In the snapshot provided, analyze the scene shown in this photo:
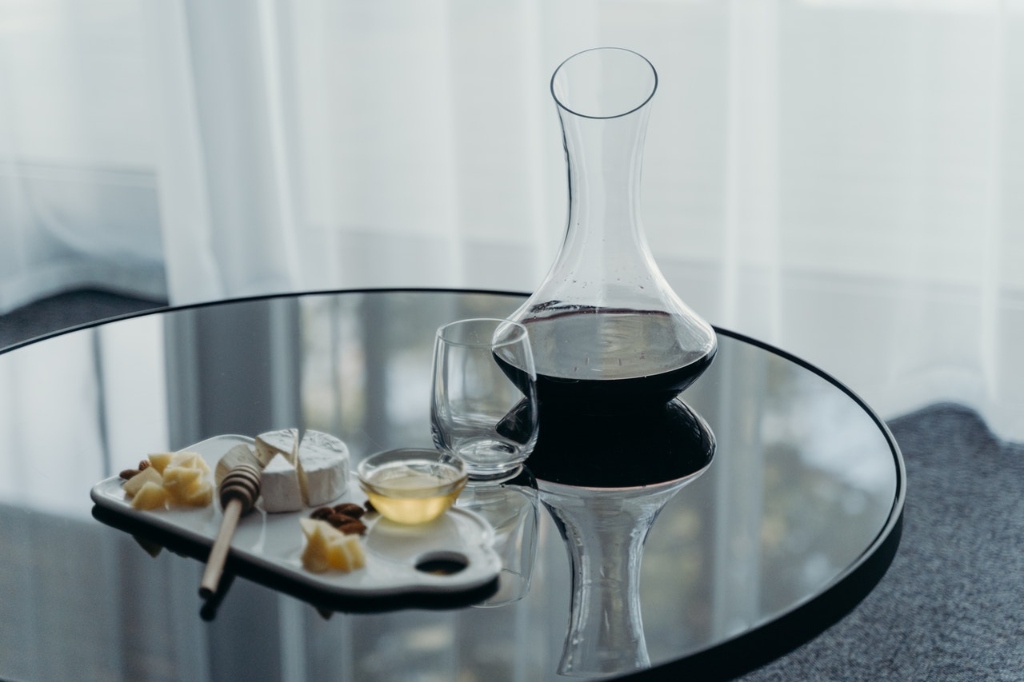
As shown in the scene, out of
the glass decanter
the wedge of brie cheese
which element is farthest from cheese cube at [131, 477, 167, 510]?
the glass decanter

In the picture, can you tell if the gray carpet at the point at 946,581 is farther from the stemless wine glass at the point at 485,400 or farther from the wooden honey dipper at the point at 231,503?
the wooden honey dipper at the point at 231,503

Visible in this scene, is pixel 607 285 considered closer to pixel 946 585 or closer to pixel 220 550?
pixel 220 550

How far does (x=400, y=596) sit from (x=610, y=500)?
0.67ft

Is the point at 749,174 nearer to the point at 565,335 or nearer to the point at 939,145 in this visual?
the point at 939,145

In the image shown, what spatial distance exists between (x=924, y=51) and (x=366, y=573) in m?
1.67

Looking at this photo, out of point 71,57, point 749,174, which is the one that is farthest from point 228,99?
point 749,174

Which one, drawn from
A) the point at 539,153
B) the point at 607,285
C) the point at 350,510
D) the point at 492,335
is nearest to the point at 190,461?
the point at 350,510

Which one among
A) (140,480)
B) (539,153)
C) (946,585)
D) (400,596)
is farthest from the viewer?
(539,153)

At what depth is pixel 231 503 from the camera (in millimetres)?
777

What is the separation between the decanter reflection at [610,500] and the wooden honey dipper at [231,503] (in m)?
0.22

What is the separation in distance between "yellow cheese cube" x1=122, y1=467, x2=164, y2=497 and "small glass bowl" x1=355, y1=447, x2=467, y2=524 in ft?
0.50

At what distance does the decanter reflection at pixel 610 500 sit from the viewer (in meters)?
0.69

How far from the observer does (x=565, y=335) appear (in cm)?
99

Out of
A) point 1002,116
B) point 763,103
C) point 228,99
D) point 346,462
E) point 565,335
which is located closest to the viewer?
point 346,462
